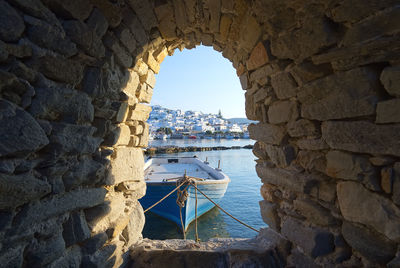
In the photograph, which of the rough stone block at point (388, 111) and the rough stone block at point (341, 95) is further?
the rough stone block at point (341, 95)

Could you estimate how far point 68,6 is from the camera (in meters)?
1.27

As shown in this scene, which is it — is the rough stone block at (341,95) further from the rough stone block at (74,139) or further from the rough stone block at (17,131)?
the rough stone block at (17,131)

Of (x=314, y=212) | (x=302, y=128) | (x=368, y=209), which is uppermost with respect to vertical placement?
(x=302, y=128)

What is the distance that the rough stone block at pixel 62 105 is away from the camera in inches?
45.4

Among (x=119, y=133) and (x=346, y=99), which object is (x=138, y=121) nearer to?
(x=119, y=133)

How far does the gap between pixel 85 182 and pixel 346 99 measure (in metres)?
1.63

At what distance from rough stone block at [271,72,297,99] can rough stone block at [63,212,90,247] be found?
1.58 m

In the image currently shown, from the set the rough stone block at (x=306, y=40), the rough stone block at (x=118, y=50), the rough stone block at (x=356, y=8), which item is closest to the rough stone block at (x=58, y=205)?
the rough stone block at (x=118, y=50)

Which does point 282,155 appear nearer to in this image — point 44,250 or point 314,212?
point 314,212

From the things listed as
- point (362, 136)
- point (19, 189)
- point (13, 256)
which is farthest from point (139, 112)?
point (362, 136)

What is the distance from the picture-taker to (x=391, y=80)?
1.06 m

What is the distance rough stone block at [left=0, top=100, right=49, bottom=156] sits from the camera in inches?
38.8

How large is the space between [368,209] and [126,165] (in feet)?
5.55

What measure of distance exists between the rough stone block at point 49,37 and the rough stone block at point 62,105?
0.70ft
